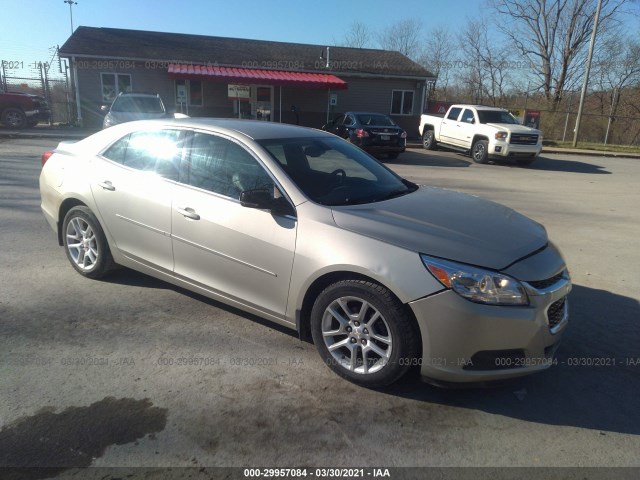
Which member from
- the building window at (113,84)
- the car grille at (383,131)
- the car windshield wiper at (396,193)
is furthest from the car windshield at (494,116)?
the building window at (113,84)

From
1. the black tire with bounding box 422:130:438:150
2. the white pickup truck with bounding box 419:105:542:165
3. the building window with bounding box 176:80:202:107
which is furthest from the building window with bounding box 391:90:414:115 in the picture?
the building window with bounding box 176:80:202:107

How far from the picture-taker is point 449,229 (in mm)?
3143

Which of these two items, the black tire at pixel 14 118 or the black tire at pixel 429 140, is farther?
the black tire at pixel 14 118

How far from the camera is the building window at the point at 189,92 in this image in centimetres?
2433

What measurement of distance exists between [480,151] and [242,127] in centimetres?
1494

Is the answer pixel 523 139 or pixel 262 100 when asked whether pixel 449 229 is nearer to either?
pixel 523 139

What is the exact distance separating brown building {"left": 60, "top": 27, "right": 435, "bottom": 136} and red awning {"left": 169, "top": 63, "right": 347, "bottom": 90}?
0.05 meters

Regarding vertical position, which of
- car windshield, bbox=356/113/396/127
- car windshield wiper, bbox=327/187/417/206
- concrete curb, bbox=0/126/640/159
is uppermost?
car windshield, bbox=356/113/396/127

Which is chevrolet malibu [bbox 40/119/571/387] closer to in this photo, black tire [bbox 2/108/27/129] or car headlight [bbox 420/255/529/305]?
car headlight [bbox 420/255/529/305]

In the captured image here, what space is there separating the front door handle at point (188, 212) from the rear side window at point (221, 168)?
0.67 feet

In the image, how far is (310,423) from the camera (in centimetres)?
276

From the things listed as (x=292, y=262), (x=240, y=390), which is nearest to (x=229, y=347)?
(x=240, y=390)

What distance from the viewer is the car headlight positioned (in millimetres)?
2742

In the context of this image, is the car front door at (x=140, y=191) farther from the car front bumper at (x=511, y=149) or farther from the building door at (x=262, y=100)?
the building door at (x=262, y=100)
